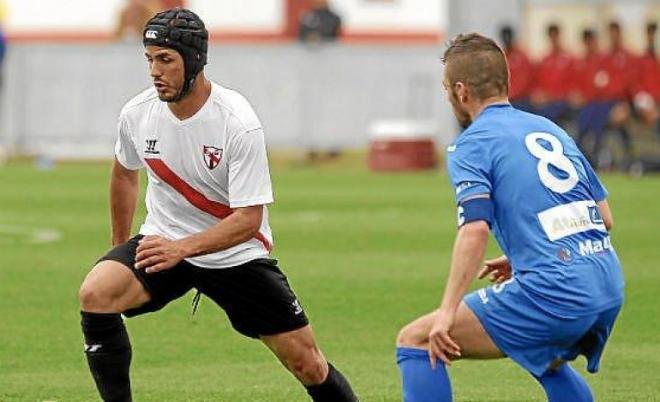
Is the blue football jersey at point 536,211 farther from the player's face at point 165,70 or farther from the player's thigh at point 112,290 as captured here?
the player's thigh at point 112,290

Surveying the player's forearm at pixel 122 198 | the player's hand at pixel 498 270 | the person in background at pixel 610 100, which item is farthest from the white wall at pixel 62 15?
the player's hand at pixel 498 270

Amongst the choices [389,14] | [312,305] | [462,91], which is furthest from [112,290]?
[389,14]

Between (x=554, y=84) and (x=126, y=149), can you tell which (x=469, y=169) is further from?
(x=554, y=84)

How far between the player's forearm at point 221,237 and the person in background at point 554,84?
2156 cm

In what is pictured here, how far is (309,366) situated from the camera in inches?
333

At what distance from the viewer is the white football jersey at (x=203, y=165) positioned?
8242 mm

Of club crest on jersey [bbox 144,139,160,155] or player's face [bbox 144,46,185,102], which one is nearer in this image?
player's face [bbox 144,46,185,102]

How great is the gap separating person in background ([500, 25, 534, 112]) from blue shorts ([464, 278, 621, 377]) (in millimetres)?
22526

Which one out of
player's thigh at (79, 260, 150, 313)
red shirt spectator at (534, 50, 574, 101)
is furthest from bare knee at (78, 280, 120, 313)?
red shirt spectator at (534, 50, 574, 101)

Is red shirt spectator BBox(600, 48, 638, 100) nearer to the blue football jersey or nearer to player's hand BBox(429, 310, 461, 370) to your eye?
the blue football jersey

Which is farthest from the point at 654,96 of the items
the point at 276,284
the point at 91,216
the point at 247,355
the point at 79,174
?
the point at 276,284

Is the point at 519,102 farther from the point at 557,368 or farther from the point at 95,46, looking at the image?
the point at 557,368

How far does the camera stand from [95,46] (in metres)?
32.0

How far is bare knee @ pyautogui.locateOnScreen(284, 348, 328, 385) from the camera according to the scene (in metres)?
8.45
